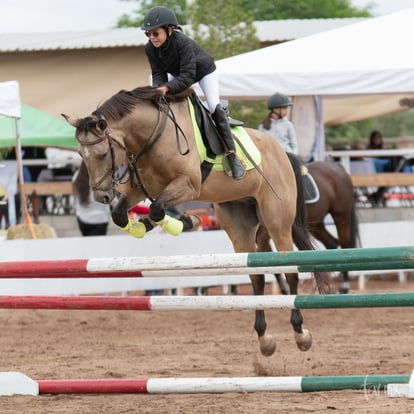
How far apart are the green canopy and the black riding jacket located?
24.9 ft

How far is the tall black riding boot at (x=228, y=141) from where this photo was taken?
805 cm

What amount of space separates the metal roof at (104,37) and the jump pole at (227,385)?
51.8 feet

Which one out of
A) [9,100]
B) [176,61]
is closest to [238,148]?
[176,61]

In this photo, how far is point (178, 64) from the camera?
7.87 metres

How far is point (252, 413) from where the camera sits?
5.80 meters

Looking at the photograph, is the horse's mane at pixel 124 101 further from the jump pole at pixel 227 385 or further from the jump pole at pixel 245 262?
the jump pole at pixel 227 385

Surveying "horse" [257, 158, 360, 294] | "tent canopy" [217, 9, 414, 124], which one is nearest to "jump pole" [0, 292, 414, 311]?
"horse" [257, 158, 360, 294]

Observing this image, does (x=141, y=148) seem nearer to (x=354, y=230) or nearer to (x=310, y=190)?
(x=310, y=190)

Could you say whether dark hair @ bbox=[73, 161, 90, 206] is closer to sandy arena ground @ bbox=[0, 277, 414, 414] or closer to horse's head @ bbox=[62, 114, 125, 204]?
sandy arena ground @ bbox=[0, 277, 414, 414]

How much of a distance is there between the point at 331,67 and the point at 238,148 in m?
5.25

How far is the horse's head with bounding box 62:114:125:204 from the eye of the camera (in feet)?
23.4

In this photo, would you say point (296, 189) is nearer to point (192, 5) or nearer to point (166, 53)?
point (166, 53)

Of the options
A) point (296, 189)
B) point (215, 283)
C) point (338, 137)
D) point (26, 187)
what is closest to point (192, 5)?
point (26, 187)

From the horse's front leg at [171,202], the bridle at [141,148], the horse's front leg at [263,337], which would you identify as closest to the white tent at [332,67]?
the horse's front leg at [263,337]
